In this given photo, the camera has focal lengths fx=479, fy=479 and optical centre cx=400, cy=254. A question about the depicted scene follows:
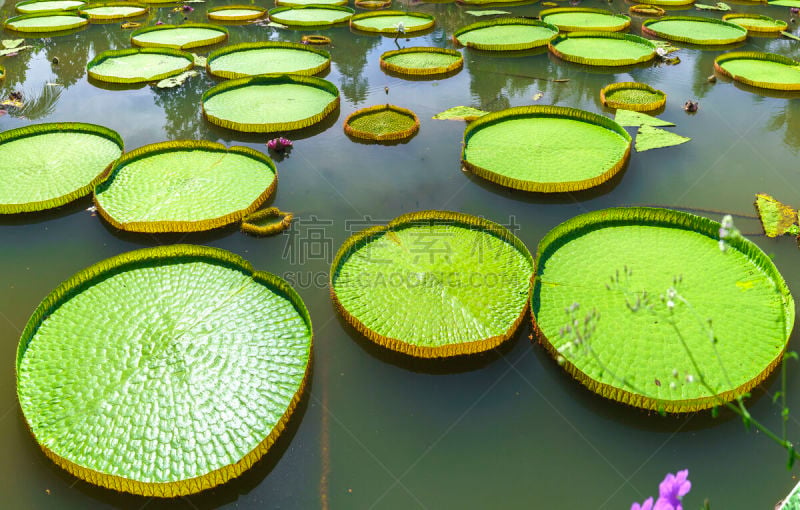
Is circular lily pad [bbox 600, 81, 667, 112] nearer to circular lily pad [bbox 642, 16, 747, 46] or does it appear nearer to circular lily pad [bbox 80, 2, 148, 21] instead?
circular lily pad [bbox 642, 16, 747, 46]

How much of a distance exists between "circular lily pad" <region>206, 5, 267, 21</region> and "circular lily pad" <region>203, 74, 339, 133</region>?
16.2 feet

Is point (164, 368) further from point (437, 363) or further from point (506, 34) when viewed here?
point (506, 34)

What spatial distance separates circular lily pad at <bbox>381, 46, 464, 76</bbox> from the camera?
25.6ft

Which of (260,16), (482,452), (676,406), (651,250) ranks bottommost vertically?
(482,452)

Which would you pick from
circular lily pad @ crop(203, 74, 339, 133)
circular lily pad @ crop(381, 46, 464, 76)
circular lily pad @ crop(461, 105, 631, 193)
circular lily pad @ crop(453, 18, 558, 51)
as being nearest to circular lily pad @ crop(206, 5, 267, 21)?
circular lily pad @ crop(381, 46, 464, 76)

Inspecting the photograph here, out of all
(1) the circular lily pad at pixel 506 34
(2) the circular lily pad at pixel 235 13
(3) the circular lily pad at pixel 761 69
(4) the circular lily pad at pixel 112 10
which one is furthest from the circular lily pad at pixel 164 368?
(4) the circular lily pad at pixel 112 10

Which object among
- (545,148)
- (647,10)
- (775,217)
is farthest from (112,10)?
(775,217)

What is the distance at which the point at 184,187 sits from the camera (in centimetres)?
469

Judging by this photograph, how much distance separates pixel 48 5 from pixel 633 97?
47.4 ft

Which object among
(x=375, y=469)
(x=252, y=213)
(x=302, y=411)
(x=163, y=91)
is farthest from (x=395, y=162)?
(x=163, y=91)

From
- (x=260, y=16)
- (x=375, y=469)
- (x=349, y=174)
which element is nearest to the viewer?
(x=375, y=469)

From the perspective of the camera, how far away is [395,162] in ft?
17.7

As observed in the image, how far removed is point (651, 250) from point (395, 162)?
Result: 277 centimetres

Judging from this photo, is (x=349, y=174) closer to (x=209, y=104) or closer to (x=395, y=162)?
(x=395, y=162)
